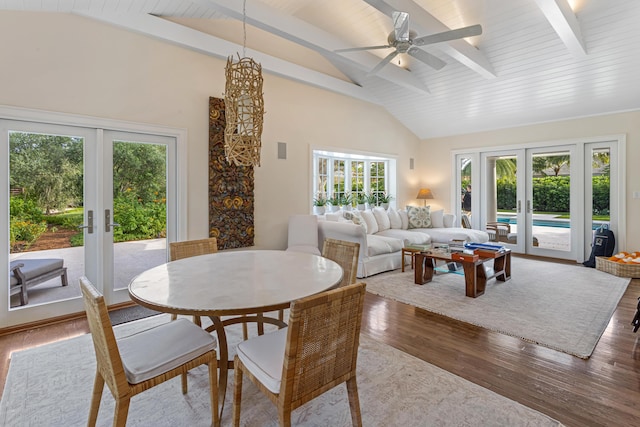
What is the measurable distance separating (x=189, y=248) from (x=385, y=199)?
5.22 m

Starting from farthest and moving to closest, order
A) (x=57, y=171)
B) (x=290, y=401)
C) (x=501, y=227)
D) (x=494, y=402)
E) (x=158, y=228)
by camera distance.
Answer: (x=501, y=227) → (x=158, y=228) → (x=57, y=171) → (x=494, y=402) → (x=290, y=401)

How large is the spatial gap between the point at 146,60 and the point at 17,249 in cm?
232

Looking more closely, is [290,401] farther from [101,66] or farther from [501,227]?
[501,227]

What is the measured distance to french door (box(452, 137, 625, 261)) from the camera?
543cm

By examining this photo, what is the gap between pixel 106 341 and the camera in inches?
52.4

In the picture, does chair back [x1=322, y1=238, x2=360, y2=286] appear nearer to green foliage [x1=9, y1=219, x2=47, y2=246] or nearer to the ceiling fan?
the ceiling fan

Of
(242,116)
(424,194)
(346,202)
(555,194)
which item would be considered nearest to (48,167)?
(242,116)

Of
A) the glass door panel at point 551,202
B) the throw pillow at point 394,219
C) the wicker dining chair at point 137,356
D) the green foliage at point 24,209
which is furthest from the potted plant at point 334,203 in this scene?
the wicker dining chair at point 137,356

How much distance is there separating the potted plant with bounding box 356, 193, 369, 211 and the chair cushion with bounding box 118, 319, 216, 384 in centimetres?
527

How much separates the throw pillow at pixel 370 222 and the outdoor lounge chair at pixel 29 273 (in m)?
4.37

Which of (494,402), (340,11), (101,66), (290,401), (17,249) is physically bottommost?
(494,402)

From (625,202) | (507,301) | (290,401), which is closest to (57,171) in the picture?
(290,401)

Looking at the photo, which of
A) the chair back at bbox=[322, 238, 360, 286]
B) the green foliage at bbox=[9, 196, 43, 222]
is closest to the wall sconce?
the chair back at bbox=[322, 238, 360, 286]

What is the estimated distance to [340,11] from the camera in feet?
14.1
